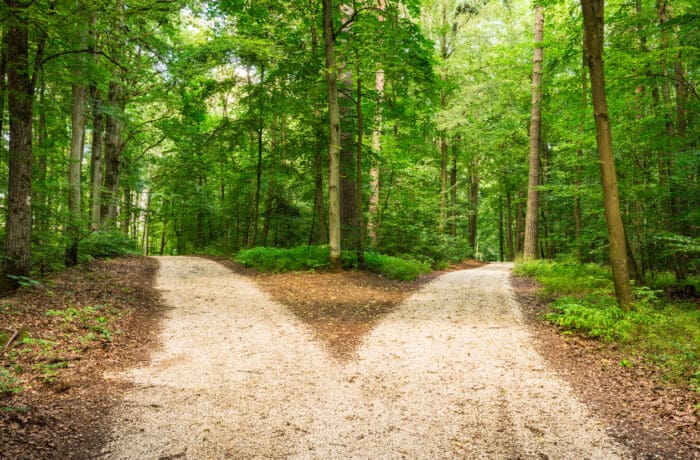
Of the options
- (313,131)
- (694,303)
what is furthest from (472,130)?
(694,303)

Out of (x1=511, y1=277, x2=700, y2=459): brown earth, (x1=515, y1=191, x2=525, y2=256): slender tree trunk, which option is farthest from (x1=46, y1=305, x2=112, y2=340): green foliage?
(x1=515, y1=191, x2=525, y2=256): slender tree trunk

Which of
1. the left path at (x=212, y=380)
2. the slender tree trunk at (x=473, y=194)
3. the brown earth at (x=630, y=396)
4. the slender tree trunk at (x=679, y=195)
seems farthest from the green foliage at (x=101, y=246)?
the slender tree trunk at (x=473, y=194)

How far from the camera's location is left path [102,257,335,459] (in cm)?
307

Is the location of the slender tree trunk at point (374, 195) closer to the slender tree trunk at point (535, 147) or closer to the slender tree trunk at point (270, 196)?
the slender tree trunk at point (270, 196)

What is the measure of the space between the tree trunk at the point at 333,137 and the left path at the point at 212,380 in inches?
140

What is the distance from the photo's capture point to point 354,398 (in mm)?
3883

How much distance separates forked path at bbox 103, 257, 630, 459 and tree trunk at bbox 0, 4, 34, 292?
2.93m

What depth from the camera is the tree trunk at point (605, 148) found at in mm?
6266

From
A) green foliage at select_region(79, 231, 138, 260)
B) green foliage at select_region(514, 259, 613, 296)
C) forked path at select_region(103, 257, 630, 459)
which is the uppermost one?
green foliage at select_region(79, 231, 138, 260)

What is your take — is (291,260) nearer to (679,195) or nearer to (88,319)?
(88,319)

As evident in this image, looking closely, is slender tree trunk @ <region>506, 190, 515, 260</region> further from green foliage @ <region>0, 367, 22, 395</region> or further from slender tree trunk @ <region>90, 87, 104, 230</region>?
green foliage @ <region>0, 367, 22, 395</region>

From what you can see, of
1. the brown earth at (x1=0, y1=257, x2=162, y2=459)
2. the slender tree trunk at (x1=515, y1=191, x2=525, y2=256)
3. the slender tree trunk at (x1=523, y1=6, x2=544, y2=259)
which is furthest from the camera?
the slender tree trunk at (x1=515, y1=191, x2=525, y2=256)

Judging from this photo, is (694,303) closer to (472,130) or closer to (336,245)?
(336,245)

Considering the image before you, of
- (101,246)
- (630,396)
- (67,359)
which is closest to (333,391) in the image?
(630,396)
